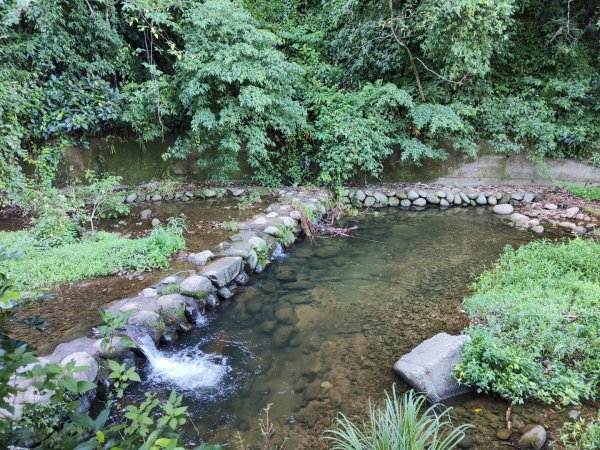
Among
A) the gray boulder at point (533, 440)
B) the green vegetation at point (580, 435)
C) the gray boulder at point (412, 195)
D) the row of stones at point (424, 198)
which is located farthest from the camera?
the gray boulder at point (412, 195)

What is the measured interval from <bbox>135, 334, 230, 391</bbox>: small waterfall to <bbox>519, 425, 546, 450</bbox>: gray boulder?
2.43m

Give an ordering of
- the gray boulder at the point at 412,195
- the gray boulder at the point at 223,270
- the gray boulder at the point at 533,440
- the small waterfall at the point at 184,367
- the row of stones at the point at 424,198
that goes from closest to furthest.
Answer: the gray boulder at the point at 533,440, the small waterfall at the point at 184,367, the gray boulder at the point at 223,270, the row of stones at the point at 424,198, the gray boulder at the point at 412,195

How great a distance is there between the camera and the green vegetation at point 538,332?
10.1 feet

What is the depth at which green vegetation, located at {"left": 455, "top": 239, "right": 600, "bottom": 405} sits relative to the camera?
307 cm

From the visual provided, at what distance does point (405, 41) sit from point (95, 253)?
767 centimetres

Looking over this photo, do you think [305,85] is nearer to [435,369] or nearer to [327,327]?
[327,327]

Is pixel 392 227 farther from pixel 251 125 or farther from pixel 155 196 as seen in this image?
pixel 155 196

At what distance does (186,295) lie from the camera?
4.32 meters

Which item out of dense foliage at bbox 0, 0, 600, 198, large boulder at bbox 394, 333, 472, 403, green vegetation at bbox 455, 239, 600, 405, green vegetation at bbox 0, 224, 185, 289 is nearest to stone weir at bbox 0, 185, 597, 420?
green vegetation at bbox 0, 224, 185, 289

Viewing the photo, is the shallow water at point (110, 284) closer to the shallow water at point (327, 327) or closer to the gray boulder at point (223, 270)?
the gray boulder at point (223, 270)

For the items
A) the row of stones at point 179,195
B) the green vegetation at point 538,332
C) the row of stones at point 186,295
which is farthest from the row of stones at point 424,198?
the green vegetation at point 538,332

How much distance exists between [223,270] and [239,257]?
392 millimetres

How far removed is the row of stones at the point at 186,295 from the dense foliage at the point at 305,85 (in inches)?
81.7

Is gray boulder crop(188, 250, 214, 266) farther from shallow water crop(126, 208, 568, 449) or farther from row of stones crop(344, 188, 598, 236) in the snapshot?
row of stones crop(344, 188, 598, 236)
